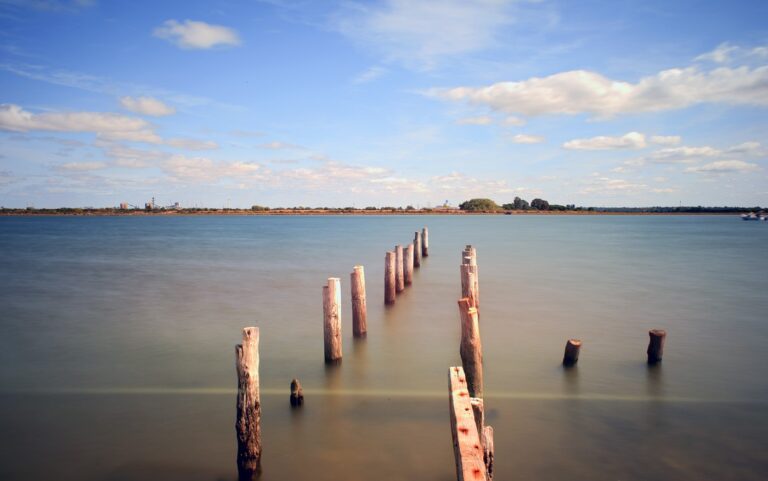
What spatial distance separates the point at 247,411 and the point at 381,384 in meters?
2.87

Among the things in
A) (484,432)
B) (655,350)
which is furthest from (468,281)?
(484,432)

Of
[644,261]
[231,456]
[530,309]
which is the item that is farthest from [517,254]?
[231,456]

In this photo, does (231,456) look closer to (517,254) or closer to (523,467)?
(523,467)

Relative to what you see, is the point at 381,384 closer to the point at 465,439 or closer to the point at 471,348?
the point at 471,348

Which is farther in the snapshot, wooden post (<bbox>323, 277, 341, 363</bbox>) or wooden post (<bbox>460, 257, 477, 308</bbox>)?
wooden post (<bbox>460, 257, 477, 308</bbox>)

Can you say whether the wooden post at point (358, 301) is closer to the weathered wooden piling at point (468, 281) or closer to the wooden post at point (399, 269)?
the weathered wooden piling at point (468, 281)

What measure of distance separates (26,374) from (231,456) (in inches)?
193

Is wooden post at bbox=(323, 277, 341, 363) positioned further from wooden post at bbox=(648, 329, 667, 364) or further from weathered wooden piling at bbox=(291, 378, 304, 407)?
wooden post at bbox=(648, 329, 667, 364)

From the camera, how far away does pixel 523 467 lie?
5113mm

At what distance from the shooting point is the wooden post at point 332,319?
7.63 meters

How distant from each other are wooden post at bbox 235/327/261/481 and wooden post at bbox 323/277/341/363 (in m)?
2.56

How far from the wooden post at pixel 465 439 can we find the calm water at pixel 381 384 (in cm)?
188

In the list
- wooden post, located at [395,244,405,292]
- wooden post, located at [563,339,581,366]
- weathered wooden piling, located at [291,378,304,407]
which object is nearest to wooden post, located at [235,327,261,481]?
weathered wooden piling, located at [291,378,304,407]

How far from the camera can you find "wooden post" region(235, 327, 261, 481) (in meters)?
4.96
